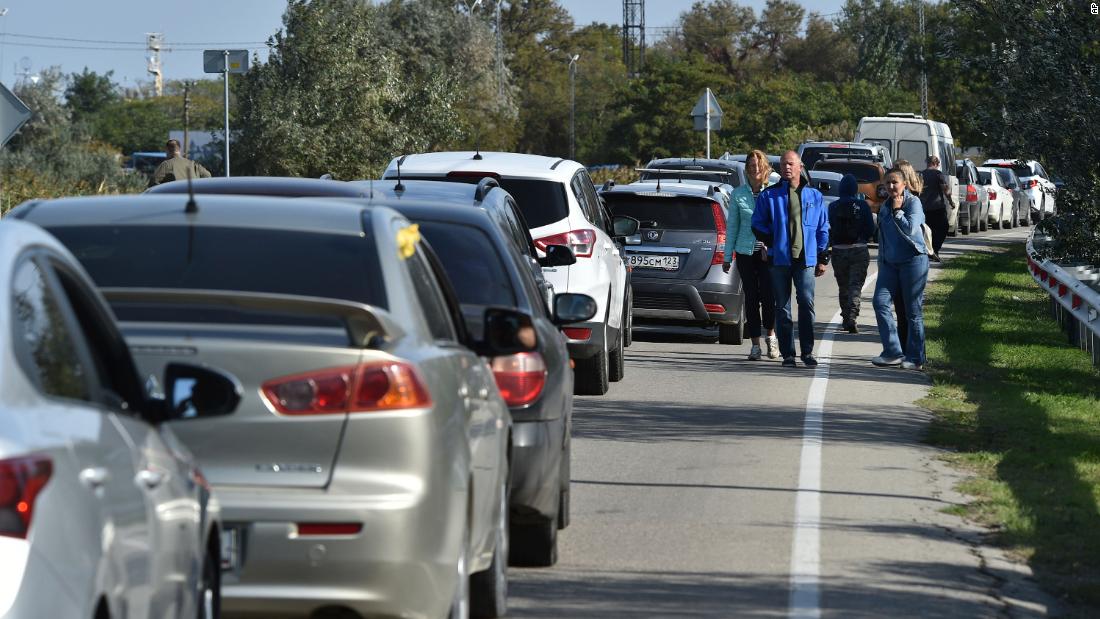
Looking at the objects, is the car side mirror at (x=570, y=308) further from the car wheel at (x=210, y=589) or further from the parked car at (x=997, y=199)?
the parked car at (x=997, y=199)

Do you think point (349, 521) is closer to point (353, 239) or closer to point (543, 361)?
point (353, 239)

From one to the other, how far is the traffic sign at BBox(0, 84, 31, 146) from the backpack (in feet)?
28.3

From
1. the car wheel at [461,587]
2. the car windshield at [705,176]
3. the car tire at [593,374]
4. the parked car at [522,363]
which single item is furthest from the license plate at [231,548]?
the car windshield at [705,176]

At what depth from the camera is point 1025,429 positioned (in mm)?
12977

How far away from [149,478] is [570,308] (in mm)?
4727

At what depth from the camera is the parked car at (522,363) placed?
7.81 metres

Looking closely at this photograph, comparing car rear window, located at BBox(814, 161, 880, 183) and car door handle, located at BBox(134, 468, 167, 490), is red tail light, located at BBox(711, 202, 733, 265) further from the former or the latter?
car rear window, located at BBox(814, 161, 880, 183)

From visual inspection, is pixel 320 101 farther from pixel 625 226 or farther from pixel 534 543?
pixel 534 543

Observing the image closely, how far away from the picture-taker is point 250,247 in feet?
20.7

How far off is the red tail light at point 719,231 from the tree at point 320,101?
105 ft

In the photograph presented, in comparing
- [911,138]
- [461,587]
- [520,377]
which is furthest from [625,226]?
[911,138]

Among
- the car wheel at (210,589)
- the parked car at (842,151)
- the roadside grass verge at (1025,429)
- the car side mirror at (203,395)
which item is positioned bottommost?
the roadside grass verge at (1025,429)

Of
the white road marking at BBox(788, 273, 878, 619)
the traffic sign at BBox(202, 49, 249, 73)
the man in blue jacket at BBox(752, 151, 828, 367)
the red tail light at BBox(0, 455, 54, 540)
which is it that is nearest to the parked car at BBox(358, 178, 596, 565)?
the white road marking at BBox(788, 273, 878, 619)

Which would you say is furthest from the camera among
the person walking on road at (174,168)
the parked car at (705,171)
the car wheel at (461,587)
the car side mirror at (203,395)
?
the parked car at (705,171)
